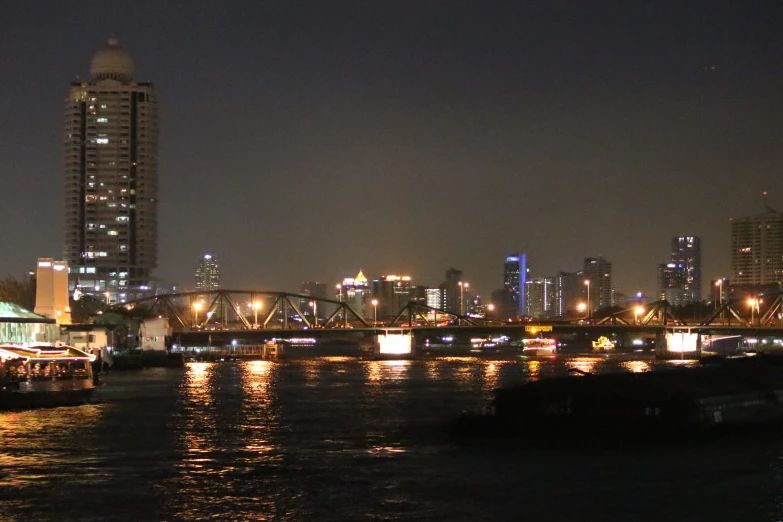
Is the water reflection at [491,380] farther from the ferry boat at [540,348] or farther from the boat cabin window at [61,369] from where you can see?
the ferry boat at [540,348]

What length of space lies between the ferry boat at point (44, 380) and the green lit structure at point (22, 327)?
1601 inches

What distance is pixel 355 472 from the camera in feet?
127

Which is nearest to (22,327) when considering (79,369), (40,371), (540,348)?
(79,369)

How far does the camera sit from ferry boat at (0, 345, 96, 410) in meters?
69.8

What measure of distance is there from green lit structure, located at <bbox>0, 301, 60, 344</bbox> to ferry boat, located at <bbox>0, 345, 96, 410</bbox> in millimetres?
40677

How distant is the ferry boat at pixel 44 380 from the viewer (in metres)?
69.8

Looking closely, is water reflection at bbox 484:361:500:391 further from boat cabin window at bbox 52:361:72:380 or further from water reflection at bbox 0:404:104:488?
water reflection at bbox 0:404:104:488

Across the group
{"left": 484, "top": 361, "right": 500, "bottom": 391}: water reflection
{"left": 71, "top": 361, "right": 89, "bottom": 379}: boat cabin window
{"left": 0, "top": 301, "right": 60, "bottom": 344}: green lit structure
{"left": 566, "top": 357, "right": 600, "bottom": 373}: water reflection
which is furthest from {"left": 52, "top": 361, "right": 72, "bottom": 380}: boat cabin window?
{"left": 566, "top": 357, "right": 600, "bottom": 373}: water reflection

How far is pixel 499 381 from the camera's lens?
318 feet

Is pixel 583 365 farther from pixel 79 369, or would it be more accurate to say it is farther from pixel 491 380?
pixel 79 369

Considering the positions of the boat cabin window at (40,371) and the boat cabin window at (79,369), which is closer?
the boat cabin window at (40,371)

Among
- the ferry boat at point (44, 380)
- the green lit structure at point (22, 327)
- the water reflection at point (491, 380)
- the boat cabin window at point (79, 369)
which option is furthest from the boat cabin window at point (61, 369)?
the green lit structure at point (22, 327)

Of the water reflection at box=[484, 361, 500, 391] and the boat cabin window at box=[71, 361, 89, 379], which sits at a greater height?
the boat cabin window at box=[71, 361, 89, 379]

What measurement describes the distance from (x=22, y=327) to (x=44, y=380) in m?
58.0
